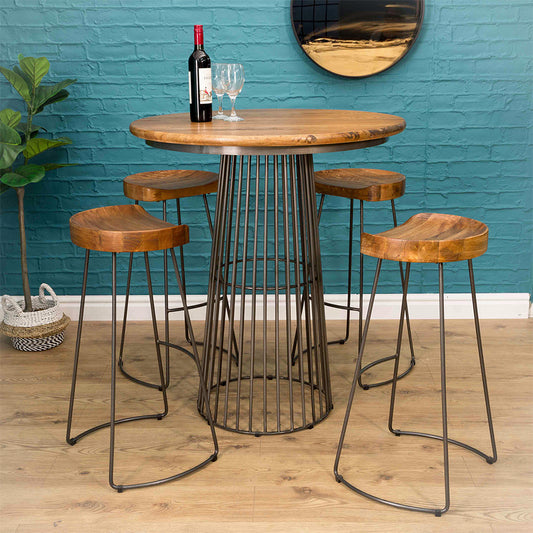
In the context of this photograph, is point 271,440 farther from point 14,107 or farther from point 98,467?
point 14,107

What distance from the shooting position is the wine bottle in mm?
2424

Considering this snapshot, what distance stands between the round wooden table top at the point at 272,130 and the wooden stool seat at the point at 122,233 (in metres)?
0.29

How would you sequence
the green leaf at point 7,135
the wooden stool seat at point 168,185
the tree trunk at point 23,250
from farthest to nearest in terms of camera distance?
the tree trunk at point 23,250
the green leaf at point 7,135
the wooden stool seat at point 168,185

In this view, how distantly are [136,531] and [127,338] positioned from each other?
1.56 m

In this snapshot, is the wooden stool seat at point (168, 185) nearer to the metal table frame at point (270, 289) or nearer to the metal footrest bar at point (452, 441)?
the metal table frame at point (270, 289)

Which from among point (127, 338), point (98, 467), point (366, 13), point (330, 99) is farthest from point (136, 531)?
point (366, 13)

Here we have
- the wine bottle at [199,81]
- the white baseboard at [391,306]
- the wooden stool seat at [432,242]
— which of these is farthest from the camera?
the white baseboard at [391,306]

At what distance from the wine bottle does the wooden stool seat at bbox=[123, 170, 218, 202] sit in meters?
0.41

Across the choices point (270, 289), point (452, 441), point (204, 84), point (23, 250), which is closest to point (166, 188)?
point (204, 84)

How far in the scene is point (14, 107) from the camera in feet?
11.8

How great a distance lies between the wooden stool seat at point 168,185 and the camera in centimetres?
288

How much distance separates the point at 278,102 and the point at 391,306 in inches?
48.6

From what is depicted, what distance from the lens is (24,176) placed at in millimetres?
3203

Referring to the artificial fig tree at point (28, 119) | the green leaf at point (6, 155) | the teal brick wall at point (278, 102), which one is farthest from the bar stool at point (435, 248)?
the artificial fig tree at point (28, 119)
